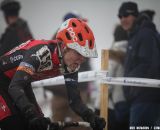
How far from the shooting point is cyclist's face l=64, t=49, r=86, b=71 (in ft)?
14.0

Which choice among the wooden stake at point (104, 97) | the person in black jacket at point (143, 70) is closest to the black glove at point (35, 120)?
the wooden stake at point (104, 97)

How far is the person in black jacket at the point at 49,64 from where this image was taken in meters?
4.13

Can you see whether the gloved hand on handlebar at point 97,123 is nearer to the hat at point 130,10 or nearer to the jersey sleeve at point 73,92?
the jersey sleeve at point 73,92

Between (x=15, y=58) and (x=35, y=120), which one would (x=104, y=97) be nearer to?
(x=15, y=58)

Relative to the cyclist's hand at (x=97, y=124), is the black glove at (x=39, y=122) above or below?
above

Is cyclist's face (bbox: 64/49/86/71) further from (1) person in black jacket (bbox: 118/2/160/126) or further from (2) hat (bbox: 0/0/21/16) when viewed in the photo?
(2) hat (bbox: 0/0/21/16)

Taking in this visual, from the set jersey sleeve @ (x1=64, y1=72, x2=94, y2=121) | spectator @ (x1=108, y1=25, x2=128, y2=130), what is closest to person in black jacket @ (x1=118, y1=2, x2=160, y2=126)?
spectator @ (x1=108, y1=25, x2=128, y2=130)

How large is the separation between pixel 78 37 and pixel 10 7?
2.43 m

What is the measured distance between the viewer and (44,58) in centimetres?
420

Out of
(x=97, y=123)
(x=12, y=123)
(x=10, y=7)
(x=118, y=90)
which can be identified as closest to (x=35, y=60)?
(x=12, y=123)

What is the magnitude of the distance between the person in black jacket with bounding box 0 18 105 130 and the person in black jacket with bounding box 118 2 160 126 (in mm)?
955

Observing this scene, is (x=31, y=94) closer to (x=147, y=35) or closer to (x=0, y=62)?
(x=0, y=62)

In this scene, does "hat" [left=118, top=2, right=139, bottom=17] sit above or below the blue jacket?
above

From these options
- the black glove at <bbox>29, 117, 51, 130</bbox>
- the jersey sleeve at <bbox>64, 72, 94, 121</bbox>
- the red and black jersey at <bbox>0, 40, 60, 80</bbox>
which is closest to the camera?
the black glove at <bbox>29, 117, 51, 130</bbox>
